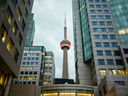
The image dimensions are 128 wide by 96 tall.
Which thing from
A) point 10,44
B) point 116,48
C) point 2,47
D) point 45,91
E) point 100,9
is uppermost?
point 100,9

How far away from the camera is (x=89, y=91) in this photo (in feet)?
135

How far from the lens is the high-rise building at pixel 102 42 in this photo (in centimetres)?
4775

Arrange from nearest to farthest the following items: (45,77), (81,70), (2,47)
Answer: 1. (2,47)
2. (81,70)
3. (45,77)

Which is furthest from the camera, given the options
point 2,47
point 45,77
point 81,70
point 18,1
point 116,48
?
point 45,77

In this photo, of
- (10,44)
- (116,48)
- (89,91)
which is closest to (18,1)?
(10,44)

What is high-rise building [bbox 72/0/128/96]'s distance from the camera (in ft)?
157

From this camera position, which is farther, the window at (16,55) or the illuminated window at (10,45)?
the window at (16,55)

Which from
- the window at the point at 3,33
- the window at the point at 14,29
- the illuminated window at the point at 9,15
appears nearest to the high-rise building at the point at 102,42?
the window at the point at 14,29

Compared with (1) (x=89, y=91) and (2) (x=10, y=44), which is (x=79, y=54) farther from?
(2) (x=10, y=44)

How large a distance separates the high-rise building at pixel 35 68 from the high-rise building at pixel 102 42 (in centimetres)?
3998

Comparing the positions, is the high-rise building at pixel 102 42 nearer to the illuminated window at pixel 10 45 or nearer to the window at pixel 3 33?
the illuminated window at pixel 10 45

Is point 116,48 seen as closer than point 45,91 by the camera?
No

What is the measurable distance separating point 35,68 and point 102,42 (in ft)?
186

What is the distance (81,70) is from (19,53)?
35605 mm
